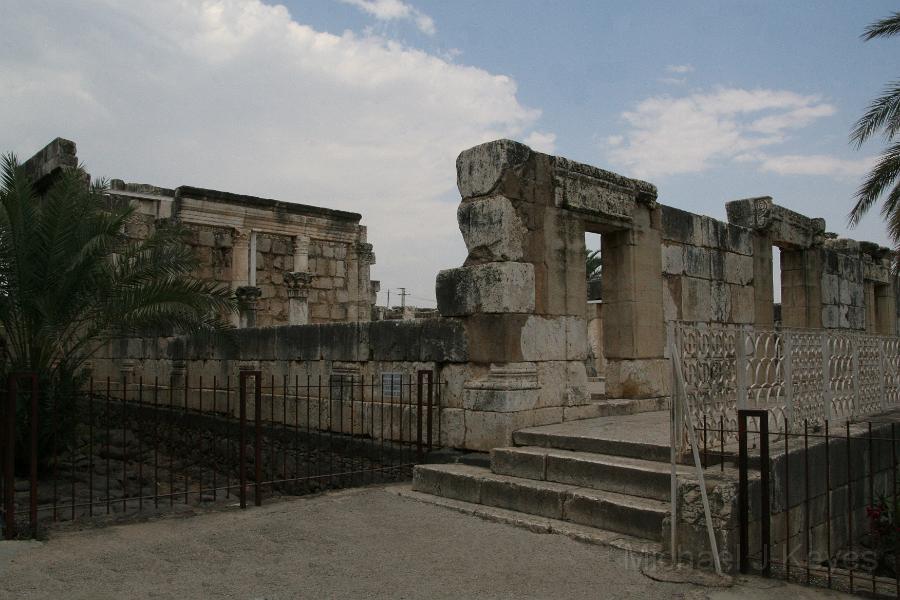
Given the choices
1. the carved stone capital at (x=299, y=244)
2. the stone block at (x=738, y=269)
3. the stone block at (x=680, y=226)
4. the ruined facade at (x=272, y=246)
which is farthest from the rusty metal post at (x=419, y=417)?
the carved stone capital at (x=299, y=244)

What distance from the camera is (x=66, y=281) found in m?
7.93

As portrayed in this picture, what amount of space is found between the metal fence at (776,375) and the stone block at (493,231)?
243cm

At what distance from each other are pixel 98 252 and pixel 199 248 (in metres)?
10.7

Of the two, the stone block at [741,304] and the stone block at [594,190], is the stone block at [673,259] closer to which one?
the stone block at [594,190]

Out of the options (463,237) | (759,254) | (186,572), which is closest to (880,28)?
(759,254)

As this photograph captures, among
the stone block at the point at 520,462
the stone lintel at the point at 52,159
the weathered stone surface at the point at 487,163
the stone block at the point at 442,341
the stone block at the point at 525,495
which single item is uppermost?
the stone lintel at the point at 52,159

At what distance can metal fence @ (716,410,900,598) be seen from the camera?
184 inches

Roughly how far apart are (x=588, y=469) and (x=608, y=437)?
59cm

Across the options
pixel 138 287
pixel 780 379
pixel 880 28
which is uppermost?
pixel 880 28

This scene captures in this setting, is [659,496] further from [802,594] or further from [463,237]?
[463,237]

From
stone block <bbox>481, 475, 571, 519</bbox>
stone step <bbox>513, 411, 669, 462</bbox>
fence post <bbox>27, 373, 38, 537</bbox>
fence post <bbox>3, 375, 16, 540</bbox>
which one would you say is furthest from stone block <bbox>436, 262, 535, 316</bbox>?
fence post <bbox>3, 375, 16, 540</bbox>

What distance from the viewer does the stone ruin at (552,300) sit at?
750 cm

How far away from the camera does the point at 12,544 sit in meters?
5.33

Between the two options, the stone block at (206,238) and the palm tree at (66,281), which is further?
the stone block at (206,238)
